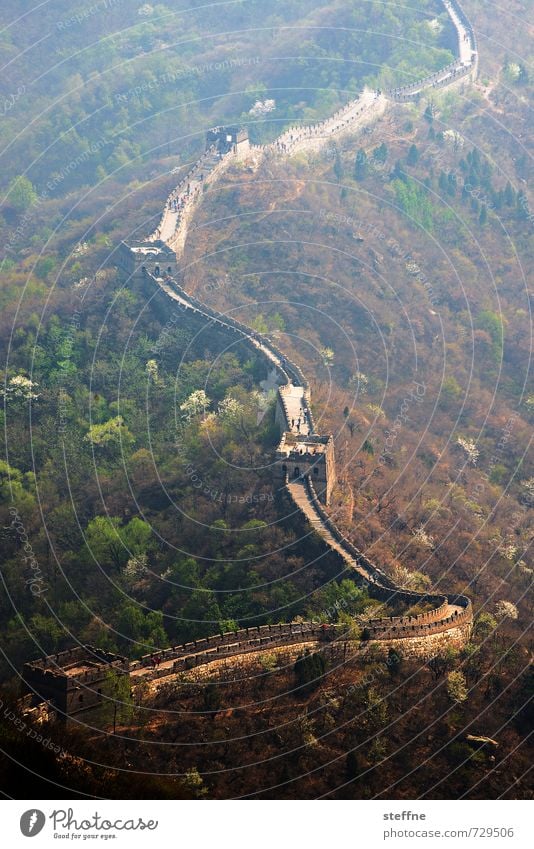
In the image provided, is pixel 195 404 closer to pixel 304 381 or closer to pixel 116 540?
A: pixel 304 381

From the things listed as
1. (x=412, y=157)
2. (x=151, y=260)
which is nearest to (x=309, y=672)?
(x=151, y=260)

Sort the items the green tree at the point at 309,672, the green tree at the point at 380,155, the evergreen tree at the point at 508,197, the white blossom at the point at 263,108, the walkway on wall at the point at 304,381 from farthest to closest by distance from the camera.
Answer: the white blossom at the point at 263,108, the evergreen tree at the point at 508,197, the green tree at the point at 380,155, the walkway on wall at the point at 304,381, the green tree at the point at 309,672

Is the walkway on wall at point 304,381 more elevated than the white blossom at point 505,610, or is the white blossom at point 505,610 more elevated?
the walkway on wall at point 304,381

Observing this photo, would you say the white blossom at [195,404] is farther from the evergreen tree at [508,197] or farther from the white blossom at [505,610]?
the evergreen tree at [508,197]

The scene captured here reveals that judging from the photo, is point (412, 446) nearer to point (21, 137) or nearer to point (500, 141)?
point (500, 141)

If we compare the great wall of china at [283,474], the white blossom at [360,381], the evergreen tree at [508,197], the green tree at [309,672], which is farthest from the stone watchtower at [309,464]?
the evergreen tree at [508,197]

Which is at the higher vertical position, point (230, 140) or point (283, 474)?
point (230, 140)

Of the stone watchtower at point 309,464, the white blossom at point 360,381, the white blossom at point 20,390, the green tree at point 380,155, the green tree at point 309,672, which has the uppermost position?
the green tree at point 380,155

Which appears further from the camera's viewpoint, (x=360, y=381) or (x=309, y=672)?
(x=360, y=381)

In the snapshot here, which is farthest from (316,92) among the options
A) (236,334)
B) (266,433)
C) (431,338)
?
(266,433)
